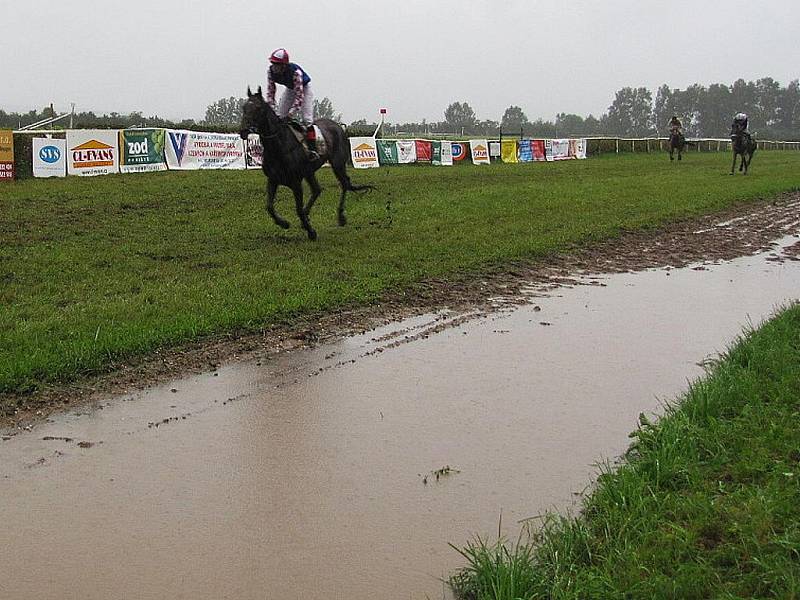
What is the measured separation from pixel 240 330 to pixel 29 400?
229 centimetres

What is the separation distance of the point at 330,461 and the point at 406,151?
31704mm

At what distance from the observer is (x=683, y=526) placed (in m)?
3.93

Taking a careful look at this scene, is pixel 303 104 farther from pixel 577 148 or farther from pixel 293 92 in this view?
pixel 577 148

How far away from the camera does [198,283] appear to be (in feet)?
30.9

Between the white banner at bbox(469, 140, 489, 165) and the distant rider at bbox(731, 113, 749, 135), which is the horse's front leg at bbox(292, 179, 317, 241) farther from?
the white banner at bbox(469, 140, 489, 165)

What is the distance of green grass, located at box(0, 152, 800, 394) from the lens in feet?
24.5

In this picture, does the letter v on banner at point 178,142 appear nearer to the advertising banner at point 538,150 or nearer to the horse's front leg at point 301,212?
the horse's front leg at point 301,212

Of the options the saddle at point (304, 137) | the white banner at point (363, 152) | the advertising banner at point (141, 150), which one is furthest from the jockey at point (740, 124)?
the saddle at point (304, 137)

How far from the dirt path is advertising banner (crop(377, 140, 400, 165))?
59.1ft

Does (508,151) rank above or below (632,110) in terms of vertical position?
below

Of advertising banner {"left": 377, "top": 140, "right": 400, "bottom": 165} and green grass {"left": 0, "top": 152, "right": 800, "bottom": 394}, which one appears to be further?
advertising banner {"left": 377, "top": 140, "right": 400, "bottom": 165}

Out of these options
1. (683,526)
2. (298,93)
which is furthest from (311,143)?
(683,526)

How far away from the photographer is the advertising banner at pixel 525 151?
43938 mm

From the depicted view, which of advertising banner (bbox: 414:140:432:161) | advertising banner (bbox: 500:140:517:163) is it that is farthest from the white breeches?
advertising banner (bbox: 500:140:517:163)
